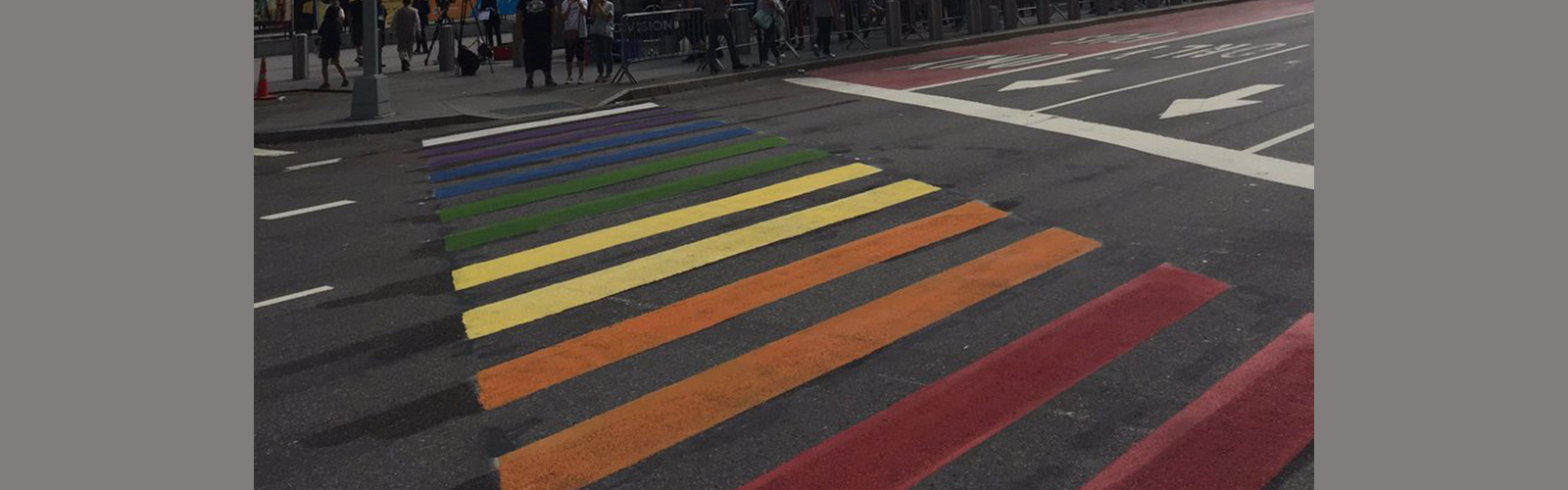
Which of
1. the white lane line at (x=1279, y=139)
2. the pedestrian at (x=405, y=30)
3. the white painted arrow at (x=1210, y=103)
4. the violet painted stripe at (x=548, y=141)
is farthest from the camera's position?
the pedestrian at (x=405, y=30)

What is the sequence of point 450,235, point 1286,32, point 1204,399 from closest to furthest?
point 1204,399 → point 450,235 → point 1286,32

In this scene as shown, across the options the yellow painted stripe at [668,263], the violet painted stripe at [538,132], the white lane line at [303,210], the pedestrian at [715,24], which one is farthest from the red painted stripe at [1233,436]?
the pedestrian at [715,24]

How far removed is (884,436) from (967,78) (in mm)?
16632

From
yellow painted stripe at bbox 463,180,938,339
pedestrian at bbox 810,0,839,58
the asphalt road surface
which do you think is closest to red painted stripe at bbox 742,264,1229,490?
the asphalt road surface

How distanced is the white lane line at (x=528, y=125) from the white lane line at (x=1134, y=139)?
3509 mm

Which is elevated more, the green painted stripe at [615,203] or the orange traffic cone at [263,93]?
the orange traffic cone at [263,93]

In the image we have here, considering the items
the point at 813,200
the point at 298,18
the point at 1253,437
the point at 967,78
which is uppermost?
the point at 298,18

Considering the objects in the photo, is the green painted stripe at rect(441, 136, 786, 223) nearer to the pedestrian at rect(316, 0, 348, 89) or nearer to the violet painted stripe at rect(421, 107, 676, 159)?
the violet painted stripe at rect(421, 107, 676, 159)

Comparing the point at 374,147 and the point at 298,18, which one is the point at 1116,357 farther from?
the point at 298,18

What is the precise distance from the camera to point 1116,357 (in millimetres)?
7672

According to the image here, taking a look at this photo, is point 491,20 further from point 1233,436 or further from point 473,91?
point 1233,436

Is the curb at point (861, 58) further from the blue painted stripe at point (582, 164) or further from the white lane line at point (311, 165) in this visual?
the white lane line at point (311, 165)

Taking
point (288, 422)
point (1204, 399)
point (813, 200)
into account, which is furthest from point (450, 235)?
point (1204, 399)

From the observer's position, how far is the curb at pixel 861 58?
2230cm
